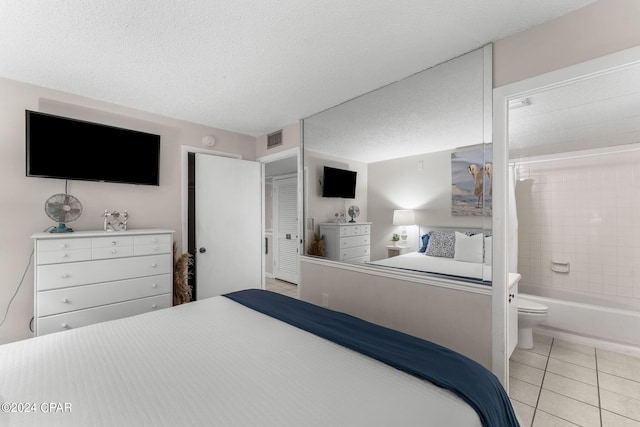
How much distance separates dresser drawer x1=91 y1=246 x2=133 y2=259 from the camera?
2.29 metres

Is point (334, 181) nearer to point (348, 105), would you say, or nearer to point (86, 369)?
point (348, 105)

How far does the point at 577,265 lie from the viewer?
335cm

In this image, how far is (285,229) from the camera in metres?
5.30

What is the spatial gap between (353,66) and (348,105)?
66 cm

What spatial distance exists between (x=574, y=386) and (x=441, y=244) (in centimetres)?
150

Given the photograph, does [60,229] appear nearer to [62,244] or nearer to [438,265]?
[62,244]

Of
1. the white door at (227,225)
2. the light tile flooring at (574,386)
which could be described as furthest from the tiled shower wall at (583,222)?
the white door at (227,225)

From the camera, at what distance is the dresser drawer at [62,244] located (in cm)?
207

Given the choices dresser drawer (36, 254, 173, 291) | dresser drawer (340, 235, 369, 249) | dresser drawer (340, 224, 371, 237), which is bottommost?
dresser drawer (36, 254, 173, 291)

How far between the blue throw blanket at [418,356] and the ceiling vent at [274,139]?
2423mm

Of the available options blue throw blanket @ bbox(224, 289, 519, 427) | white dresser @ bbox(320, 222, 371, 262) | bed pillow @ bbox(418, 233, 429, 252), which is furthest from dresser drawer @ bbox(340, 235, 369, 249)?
blue throw blanket @ bbox(224, 289, 519, 427)

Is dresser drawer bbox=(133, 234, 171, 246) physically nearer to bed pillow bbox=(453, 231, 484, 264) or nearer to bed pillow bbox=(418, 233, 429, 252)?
bed pillow bbox=(418, 233, 429, 252)

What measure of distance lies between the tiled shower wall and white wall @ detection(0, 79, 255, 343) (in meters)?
4.81

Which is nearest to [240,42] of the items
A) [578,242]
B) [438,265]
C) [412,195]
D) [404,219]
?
[412,195]
